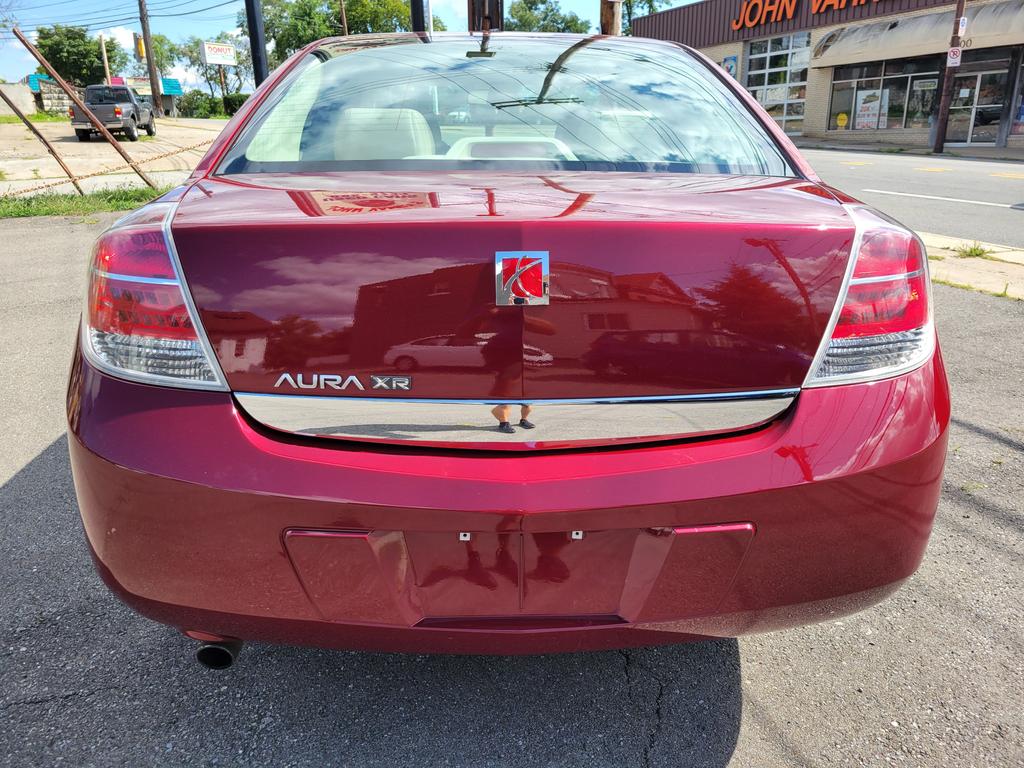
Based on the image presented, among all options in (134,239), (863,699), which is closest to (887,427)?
(863,699)

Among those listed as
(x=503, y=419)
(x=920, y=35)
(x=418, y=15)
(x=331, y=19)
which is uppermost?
(x=331, y=19)

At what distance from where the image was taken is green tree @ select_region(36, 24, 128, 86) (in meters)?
67.1

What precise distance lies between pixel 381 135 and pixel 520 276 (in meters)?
1.04

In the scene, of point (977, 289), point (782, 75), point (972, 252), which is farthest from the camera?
point (782, 75)

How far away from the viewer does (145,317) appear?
145cm

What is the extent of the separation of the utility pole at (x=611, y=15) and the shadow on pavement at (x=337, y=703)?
27.9ft

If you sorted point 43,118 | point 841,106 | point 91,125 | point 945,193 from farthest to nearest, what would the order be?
point 43,118, point 841,106, point 91,125, point 945,193

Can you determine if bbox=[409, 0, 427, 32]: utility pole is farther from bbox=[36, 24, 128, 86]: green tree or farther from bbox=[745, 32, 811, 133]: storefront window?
bbox=[36, 24, 128, 86]: green tree

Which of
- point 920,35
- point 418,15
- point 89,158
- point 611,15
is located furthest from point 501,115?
point 920,35

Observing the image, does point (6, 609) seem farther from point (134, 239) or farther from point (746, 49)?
point (746, 49)

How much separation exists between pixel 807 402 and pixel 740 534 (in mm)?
278

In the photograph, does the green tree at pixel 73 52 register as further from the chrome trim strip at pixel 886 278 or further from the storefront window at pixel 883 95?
the chrome trim strip at pixel 886 278

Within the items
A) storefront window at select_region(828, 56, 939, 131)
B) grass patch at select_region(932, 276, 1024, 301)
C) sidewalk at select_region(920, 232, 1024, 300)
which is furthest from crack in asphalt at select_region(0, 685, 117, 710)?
storefront window at select_region(828, 56, 939, 131)

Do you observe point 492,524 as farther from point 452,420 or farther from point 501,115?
point 501,115
